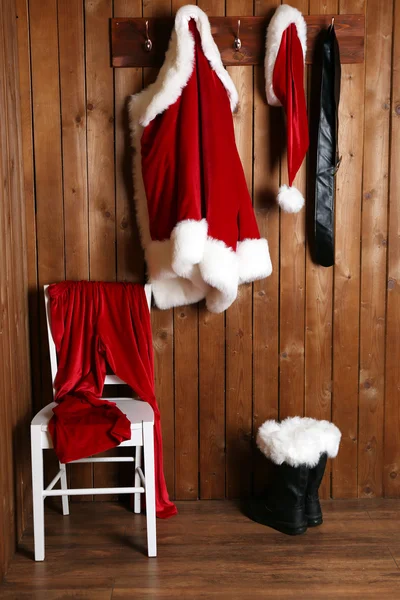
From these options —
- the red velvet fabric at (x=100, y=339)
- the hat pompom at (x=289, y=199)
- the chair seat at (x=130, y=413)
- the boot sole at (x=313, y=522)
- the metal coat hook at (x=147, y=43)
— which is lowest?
the boot sole at (x=313, y=522)

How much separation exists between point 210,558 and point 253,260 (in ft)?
3.30

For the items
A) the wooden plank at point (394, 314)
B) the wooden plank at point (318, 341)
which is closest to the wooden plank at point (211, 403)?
the wooden plank at point (318, 341)

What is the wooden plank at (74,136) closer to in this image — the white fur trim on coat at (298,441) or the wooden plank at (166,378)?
the wooden plank at (166,378)

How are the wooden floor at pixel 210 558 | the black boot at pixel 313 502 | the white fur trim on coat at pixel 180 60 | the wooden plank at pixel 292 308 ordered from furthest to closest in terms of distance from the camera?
the wooden plank at pixel 292 308
the black boot at pixel 313 502
the white fur trim on coat at pixel 180 60
the wooden floor at pixel 210 558

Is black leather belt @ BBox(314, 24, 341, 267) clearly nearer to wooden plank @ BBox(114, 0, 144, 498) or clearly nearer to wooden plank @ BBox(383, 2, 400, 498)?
wooden plank @ BBox(383, 2, 400, 498)

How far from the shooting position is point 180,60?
86.4 inches

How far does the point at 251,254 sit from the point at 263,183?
1.13 feet

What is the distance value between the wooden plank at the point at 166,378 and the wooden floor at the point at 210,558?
0.18 meters

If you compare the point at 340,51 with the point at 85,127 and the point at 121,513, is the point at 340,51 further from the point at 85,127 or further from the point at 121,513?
the point at 121,513

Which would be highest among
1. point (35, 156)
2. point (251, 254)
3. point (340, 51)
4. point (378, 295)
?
point (340, 51)

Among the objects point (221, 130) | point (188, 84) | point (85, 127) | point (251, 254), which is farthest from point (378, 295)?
point (85, 127)

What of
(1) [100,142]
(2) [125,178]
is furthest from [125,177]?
(1) [100,142]

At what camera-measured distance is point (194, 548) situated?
2.19m

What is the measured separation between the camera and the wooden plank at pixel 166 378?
8.19 feet
